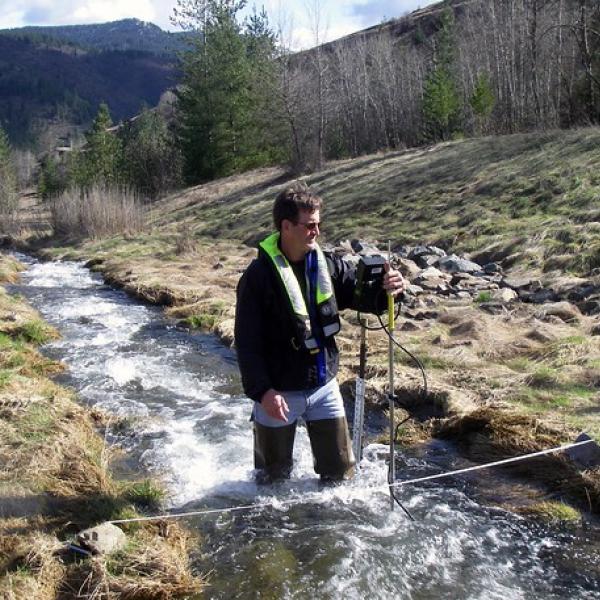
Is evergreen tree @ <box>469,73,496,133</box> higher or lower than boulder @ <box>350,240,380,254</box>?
higher

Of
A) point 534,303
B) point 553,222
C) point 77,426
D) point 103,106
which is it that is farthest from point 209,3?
point 77,426

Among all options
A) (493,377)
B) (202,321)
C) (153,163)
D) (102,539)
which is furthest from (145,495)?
(153,163)

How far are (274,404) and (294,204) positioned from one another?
136 centimetres

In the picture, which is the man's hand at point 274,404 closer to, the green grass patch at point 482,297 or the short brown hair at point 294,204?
the short brown hair at point 294,204

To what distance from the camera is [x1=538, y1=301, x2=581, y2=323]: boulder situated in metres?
9.95

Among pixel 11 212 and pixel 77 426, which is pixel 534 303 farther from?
pixel 11 212

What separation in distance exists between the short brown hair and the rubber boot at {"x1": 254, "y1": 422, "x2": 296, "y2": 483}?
5.21 feet

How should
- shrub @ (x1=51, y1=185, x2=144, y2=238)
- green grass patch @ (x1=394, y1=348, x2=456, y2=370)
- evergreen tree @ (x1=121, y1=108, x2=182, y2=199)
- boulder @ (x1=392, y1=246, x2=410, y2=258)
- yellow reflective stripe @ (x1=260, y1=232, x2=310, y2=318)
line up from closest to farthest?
yellow reflective stripe @ (x1=260, y1=232, x2=310, y2=318)
green grass patch @ (x1=394, y1=348, x2=456, y2=370)
boulder @ (x1=392, y1=246, x2=410, y2=258)
shrub @ (x1=51, y1=185, x2=144, y2=238)
evergreen tree @ (x1=121, y1=108, x2=182, y2=199)

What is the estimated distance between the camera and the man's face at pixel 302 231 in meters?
4.66

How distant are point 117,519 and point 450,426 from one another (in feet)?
11.7

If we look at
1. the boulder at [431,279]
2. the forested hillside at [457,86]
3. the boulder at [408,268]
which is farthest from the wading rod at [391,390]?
the forested hillside at [457,86]

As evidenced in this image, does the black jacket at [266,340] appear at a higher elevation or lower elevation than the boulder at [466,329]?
higher

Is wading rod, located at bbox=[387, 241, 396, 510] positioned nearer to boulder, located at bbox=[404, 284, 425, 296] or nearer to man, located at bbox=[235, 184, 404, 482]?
man, located at bbox=[235, 184, 404, 482]

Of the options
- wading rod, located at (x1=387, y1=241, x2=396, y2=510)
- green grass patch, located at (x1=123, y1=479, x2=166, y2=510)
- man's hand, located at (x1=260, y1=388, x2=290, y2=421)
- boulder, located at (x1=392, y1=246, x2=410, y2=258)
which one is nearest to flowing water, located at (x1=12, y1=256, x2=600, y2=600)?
green grass patch, located at (x1=123, y1=479, x2=166, y2=510)
